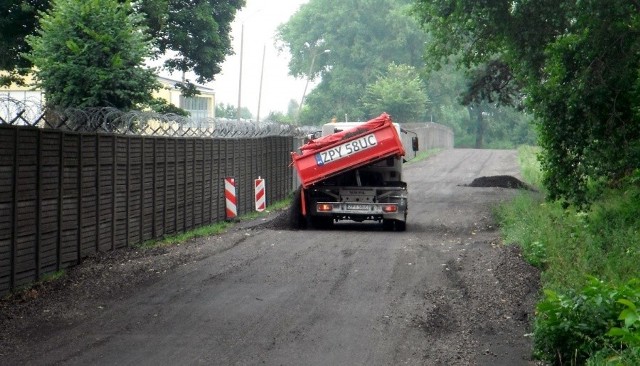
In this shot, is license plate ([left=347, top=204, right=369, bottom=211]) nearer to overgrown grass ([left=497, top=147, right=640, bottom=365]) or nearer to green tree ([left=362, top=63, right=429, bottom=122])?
overgrown grass ([left=497, top=147, right=640, bottom=365])

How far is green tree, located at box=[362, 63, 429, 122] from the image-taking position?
86.7 meters

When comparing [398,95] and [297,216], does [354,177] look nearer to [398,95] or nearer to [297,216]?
[297,216]

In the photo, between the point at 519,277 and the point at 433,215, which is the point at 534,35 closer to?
the point at 433,215

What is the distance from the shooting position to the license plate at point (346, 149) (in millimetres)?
22156

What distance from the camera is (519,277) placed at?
14.5 m

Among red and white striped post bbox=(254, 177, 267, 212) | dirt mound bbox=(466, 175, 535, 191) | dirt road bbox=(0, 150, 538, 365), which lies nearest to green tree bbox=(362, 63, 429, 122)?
dirt mound bbox=(466, 175, 535, 191)

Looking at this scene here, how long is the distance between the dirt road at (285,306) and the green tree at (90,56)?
5.06 m

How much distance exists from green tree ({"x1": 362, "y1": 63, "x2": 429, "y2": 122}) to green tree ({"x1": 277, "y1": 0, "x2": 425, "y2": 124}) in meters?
3.47

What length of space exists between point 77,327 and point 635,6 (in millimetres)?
12003

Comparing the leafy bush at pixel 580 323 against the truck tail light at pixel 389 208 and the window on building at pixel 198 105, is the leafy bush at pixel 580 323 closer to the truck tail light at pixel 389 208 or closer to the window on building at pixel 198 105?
the truck tail light at pixel 389 208

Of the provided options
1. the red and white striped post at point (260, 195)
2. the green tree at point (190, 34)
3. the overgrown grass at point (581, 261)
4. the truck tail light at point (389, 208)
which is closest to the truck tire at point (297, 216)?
the truck tail light at point (389, 208)

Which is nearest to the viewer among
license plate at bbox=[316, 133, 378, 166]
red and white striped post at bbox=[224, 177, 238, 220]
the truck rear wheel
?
license plate at bbox=[316, 133, 378, 166]

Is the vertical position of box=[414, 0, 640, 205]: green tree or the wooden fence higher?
box=[414, 0, 640, 205]: green tree

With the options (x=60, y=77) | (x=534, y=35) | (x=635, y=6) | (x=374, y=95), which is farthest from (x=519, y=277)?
(x=374, y=95)
